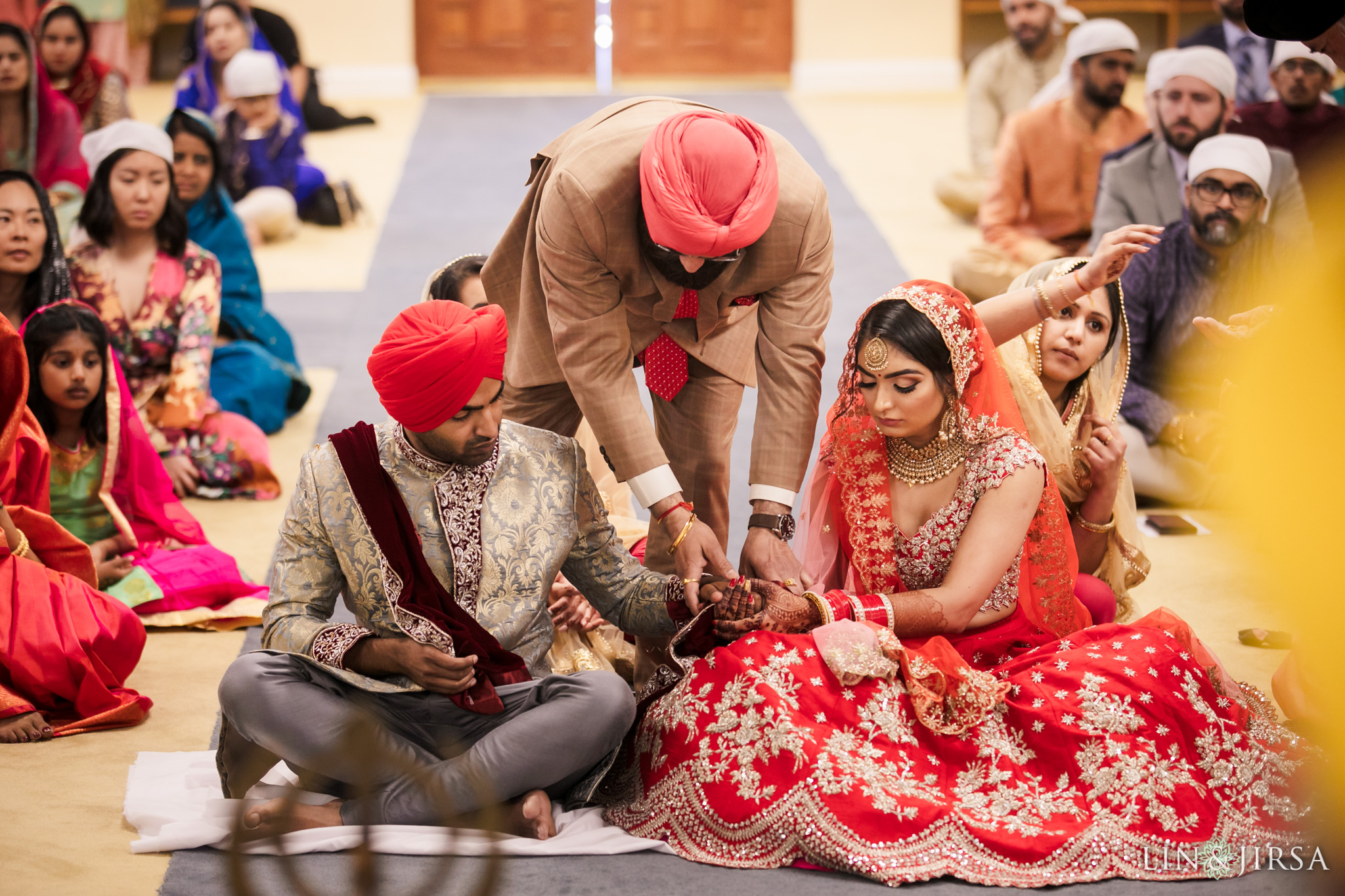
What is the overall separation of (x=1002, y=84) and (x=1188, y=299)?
3.85 metres

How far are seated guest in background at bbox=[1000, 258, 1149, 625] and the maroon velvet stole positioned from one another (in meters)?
1.31

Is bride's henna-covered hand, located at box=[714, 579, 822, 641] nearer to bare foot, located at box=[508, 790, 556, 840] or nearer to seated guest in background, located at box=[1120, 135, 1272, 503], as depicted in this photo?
bare foot, located at box=[508, 790, 556, 840]

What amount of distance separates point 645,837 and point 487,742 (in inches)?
12.5

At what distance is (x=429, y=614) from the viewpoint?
2.54 m

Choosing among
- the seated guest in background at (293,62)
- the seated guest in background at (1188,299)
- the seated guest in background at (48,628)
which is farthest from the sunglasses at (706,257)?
the seated guest in background at (293,62)

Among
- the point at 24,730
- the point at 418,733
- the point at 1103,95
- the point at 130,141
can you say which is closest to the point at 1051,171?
the point at 1103,95

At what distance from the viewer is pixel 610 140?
279 centimetres

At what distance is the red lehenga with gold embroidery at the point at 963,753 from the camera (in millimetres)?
2385

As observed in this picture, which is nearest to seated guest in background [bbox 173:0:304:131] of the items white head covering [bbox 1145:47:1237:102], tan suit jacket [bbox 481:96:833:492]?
white head covering [bbox 1145:47:1237:102]

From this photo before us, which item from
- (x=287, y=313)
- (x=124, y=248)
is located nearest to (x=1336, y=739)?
(x=124, y=248)

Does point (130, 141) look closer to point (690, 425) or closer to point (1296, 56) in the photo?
point (690, 425)

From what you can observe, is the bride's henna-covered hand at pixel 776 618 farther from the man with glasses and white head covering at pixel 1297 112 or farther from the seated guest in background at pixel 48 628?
the man with glasses and white head covering at pixel 1297 112

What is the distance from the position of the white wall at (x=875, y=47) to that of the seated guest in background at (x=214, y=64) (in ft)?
17.5

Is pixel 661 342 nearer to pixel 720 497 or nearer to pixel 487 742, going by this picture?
pixel 720 497
